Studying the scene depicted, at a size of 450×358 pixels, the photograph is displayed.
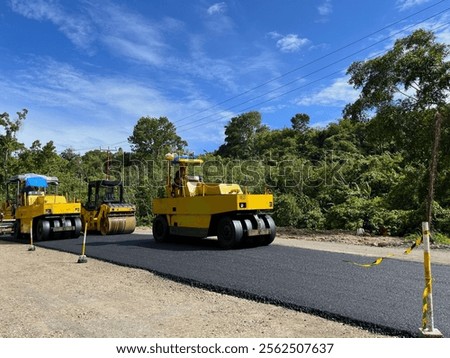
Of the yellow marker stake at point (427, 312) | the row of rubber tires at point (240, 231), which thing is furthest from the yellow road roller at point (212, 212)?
the yellow marker stake at point (427, 312)

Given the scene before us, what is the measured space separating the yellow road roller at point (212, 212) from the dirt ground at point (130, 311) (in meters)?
3.15

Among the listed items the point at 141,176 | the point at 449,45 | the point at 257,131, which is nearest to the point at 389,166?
the point at 449,45

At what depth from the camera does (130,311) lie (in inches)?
217

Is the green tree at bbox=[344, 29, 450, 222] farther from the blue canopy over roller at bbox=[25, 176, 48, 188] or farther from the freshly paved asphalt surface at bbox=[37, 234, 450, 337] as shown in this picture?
the blue canopy over roller at bbox=[25, 176, 48, 188]

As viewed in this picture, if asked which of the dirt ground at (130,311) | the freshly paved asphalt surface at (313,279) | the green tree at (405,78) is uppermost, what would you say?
the green tree at (405,78)

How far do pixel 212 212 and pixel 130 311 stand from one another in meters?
5.75

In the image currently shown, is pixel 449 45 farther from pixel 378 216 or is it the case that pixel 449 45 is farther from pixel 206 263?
pixel 206 263

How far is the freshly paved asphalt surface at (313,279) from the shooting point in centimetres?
499

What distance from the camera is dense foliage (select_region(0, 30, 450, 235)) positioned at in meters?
14.8

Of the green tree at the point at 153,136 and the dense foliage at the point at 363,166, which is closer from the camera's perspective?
the dense foliage at the point at 363,166

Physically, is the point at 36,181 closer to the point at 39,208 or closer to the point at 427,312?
the point at 39,208

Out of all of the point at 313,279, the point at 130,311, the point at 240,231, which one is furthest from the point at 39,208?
the point at 313,279

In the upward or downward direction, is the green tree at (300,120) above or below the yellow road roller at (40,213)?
above

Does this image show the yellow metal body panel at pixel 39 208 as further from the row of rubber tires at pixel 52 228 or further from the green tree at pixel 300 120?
the green tree at pixel 300 120
